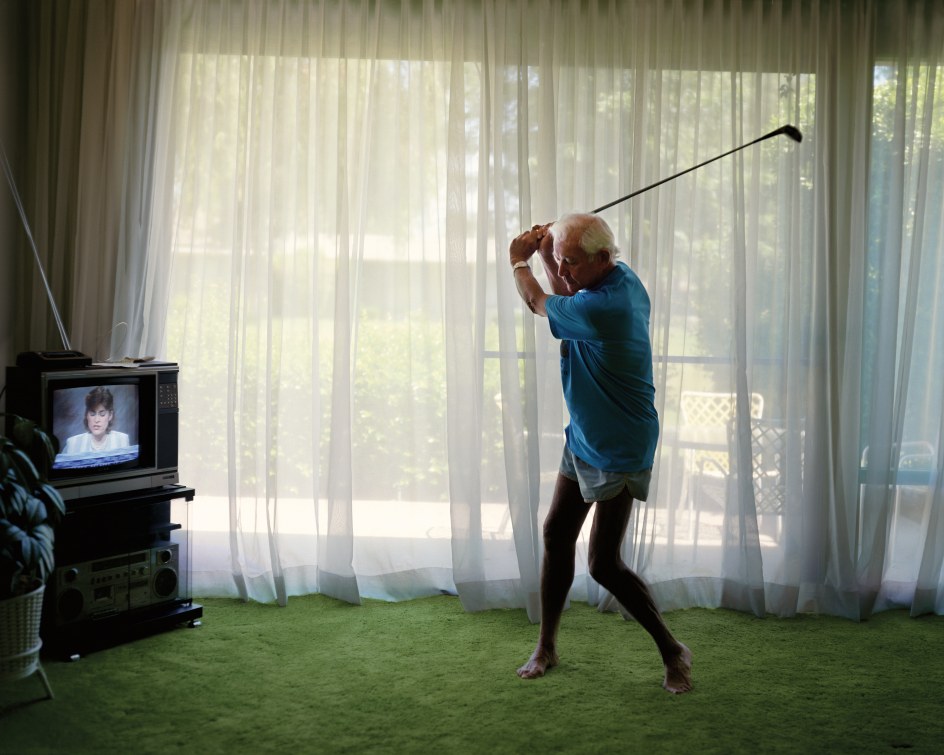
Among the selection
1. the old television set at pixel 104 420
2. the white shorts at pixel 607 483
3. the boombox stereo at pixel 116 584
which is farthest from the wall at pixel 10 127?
the white shorts at pixel 607 483

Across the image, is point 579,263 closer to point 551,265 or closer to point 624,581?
point 551,265

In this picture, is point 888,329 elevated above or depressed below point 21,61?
below

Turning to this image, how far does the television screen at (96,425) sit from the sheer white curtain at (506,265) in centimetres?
44

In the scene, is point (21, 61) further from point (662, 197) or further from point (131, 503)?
point (662, 197)

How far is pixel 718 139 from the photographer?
3.45 m

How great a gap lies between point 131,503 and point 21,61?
1748mm

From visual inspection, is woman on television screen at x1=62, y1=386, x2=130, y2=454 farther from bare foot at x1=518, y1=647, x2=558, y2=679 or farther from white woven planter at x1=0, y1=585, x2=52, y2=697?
bare foot at x1=518, y1=647, x2=558, y2=679

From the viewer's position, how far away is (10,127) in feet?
10.8

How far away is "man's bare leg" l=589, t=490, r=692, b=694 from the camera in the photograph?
2.69 meters

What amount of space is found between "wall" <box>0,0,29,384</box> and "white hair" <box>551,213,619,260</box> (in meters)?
2.05

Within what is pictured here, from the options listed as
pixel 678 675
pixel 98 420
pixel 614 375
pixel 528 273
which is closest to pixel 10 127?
pixel 98 420

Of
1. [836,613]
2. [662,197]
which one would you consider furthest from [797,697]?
[662,197]

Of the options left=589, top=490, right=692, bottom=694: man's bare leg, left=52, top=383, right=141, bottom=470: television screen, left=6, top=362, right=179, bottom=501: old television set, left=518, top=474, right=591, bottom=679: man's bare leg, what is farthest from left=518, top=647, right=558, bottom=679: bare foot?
left=52, top=383, right=141, bottom=470: television screen

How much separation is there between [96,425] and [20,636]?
72 centimetres
